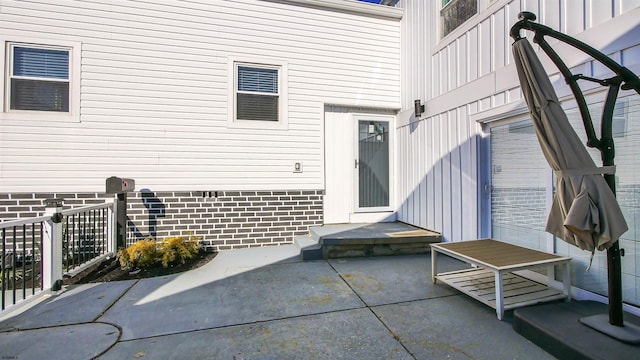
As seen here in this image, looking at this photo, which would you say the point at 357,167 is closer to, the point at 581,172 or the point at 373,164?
the point at 373,164

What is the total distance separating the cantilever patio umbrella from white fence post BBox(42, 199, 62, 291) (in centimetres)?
442

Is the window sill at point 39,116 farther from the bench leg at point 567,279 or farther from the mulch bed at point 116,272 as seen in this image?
the bench leg at point 567,279

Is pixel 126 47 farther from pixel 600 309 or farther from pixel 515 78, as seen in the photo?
pixel 600 309

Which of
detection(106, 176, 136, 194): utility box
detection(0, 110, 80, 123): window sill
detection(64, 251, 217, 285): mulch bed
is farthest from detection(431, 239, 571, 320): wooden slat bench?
detection(0, 110, 80, 123): window sill

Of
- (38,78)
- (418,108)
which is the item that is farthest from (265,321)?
(38,78)

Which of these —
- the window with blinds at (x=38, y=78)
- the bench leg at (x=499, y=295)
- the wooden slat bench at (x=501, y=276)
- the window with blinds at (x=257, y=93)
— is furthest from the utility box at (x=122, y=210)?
the bench leg at (x=499, y=295)

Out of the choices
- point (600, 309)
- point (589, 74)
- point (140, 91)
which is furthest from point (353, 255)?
point (140, 91)

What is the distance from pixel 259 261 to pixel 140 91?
311 centimetres

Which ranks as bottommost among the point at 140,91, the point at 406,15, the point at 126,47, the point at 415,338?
the point at 415,338

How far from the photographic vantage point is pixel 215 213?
15.7ft

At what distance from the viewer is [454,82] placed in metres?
4.17

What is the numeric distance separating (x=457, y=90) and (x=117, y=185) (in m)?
4.75

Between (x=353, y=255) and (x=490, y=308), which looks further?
(x=353, y=255)

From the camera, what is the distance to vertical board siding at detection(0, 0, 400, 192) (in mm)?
4223
